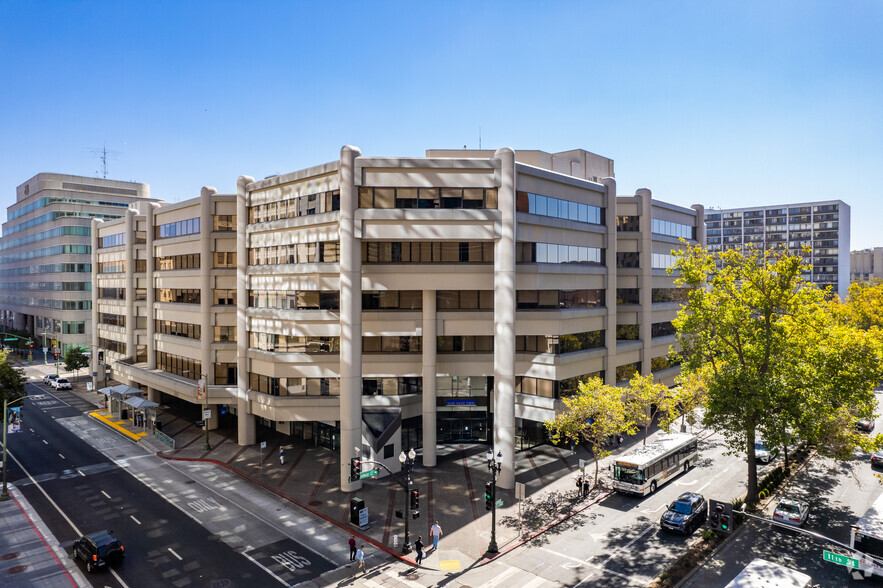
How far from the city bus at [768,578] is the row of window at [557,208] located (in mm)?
25394

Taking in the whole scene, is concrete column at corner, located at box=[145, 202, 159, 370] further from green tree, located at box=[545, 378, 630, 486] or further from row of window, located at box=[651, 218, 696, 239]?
row of window, located at box=[651, 218, 696, 239]

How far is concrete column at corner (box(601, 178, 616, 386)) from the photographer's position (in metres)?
45.3

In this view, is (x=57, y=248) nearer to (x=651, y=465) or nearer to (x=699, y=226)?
(x=651, y=465)

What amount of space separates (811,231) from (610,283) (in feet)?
373

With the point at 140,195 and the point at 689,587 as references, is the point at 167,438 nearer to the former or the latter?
the point at 689,587

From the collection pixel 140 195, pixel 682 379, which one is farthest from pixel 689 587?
pixel 140 195

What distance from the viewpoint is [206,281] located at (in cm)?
4694

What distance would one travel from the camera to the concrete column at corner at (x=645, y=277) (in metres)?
49.7

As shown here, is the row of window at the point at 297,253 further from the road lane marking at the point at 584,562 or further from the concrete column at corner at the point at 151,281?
the road lane marking at the point at 584,562

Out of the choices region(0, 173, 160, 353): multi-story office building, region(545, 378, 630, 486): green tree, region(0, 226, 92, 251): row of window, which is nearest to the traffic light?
region(545, 378, 630, 486): green tree

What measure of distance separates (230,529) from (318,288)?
16.9 metres

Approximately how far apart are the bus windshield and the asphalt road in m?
19.5

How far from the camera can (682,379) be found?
121ft

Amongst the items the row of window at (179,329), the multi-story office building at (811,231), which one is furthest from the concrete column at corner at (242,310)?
the multi-story office building at (811,231)
